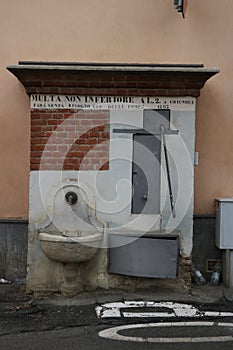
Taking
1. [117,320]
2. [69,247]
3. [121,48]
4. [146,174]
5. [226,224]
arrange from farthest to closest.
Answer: [121,48], [226,224], [146,174], [69,247], [117,320]

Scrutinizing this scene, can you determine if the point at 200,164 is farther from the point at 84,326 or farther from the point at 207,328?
the point at 84,326

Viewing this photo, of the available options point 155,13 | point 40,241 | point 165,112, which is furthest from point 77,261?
point 155,13

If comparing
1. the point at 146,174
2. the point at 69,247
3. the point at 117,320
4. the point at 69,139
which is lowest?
the point at 117,320

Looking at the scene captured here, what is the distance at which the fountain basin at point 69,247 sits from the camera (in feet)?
15.3

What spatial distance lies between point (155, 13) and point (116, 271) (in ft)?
11.7

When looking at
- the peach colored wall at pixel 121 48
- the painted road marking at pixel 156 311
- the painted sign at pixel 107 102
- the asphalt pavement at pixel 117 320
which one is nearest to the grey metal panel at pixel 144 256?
the asphalt pavement at pixel 117 320

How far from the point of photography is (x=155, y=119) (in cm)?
514

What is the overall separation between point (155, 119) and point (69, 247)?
1924 millimetres

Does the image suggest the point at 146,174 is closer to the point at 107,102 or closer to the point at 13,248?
the point at 107,102

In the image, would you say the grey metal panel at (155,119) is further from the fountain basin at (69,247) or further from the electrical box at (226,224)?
the fountain basin at (69,247)

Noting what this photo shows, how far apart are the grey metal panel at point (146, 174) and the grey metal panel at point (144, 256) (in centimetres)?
39

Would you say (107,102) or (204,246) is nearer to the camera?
(107,102)

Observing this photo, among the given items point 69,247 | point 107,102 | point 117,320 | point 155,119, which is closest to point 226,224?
point 155,119

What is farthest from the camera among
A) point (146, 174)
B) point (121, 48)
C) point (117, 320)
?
point (121, 48)
